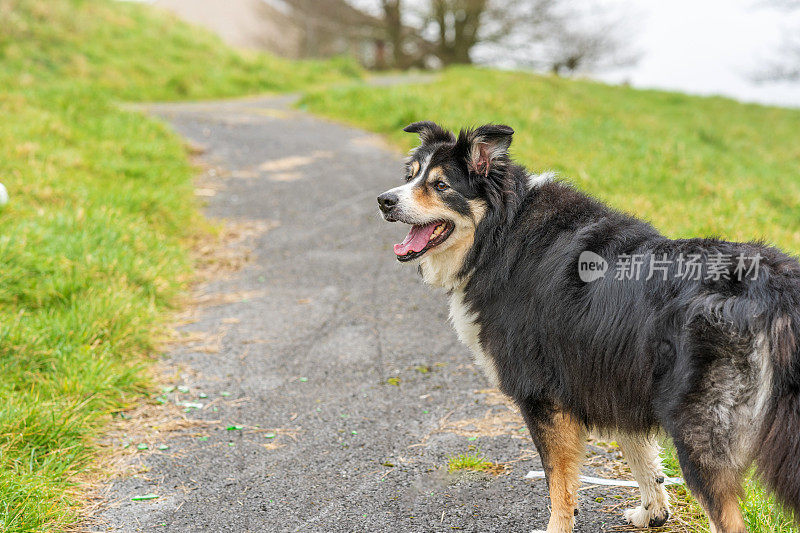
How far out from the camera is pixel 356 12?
26438 mm

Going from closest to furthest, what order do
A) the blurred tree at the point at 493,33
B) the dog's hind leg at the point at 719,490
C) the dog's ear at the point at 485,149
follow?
the dog's hind leg at the point at 719,490 < the dog's ear at the point at 485,149 < the blurred tree at the point at 493,33

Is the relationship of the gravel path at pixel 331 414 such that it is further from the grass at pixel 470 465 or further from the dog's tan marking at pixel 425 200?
the dog's tan marking at pixel 425 200

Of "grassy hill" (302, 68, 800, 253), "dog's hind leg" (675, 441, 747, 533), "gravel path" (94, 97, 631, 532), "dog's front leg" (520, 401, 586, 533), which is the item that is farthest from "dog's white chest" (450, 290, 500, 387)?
"grassy hill" (302, 68, 800, 253)

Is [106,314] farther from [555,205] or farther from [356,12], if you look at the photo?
[356,12]

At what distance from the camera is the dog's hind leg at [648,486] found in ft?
9.72

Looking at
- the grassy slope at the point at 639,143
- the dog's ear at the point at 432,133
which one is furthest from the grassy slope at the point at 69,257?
the grassy slope at the point at 639,143

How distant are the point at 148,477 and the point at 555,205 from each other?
262 centimetres

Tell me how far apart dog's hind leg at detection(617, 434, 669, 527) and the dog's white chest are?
658mm

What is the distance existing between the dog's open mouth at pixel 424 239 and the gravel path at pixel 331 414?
3.89ft

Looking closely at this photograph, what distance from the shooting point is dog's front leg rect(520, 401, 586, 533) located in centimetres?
276

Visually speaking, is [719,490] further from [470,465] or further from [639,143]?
[639,143]

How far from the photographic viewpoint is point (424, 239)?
3.32m

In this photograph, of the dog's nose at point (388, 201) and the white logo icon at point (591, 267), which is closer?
the white logo icon at point (591, 267)

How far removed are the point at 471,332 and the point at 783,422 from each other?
56.3 inches
